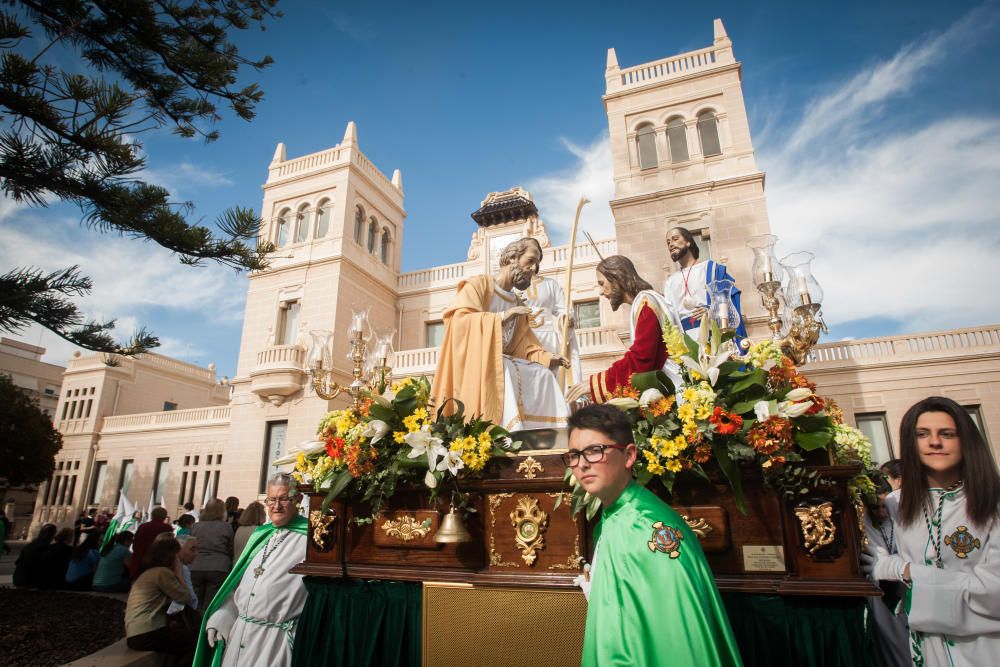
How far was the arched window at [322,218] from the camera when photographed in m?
19.4

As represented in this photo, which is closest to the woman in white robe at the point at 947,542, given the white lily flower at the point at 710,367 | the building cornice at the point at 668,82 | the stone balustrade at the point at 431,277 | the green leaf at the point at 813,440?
the green leaf at the point at 813,440

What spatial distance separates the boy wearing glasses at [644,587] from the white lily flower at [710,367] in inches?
33.4

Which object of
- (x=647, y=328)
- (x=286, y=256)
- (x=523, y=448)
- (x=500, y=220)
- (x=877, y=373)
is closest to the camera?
(x=523, y=448)

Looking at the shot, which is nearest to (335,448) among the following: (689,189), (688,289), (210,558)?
(688,289)

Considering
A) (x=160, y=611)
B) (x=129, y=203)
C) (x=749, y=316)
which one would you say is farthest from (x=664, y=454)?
(x=749, y=316)

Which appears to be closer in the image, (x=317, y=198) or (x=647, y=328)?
(x=647, y=328)

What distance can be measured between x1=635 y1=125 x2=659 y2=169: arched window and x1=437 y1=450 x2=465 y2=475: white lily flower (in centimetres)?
1429

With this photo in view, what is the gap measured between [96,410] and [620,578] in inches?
1155

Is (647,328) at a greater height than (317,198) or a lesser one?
lesser

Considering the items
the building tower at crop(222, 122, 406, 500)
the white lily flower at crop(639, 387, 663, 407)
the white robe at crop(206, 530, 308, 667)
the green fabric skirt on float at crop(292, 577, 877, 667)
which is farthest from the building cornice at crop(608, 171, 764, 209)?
the green fabric skirt on float at crop(292, 577, 877, 667)

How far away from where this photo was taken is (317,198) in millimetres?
19797

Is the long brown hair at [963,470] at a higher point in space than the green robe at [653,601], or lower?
higher

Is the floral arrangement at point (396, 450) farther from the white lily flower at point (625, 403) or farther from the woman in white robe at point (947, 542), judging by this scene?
the woman in white robe at point (947, 542)

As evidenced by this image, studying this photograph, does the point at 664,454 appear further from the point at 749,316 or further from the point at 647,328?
the point at 749,316
